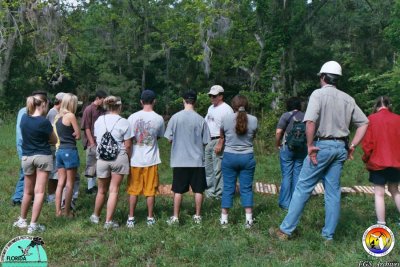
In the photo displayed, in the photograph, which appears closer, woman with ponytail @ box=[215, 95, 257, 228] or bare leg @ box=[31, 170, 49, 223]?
bare leg @ box=[31, 170, 49, 223]

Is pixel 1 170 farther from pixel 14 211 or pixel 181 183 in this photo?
pixel 181 183

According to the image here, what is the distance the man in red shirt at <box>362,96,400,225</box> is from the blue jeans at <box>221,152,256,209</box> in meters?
1.38

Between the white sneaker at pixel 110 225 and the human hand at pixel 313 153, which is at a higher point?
the human hand at pixel 313 153

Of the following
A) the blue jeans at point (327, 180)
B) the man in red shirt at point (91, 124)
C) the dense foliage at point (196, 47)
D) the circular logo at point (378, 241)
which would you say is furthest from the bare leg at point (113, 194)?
the dense foliage at point (196, 47)

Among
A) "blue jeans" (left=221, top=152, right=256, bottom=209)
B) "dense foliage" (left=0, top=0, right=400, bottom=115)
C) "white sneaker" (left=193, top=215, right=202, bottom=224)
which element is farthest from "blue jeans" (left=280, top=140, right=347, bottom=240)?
"dense foliage" (left=0, top=0, right=400, bottom=115)

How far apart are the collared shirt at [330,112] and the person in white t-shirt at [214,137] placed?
7.18ft

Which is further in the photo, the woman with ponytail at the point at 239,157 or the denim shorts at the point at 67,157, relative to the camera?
the denim shorts at the point at 67,157

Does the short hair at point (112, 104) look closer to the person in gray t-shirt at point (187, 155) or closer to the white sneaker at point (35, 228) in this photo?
the person in gray t-shirt at point (187, 155)

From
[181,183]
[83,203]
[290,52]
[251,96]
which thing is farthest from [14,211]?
[290,52]

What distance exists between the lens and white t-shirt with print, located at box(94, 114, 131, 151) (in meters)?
5.54

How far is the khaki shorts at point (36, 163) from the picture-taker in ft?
17.5

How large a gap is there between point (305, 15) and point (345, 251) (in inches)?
794

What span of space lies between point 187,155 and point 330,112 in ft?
6.10

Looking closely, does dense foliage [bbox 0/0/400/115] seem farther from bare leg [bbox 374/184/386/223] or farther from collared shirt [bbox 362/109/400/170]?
bare leg [bbox 374/184/386/223]
